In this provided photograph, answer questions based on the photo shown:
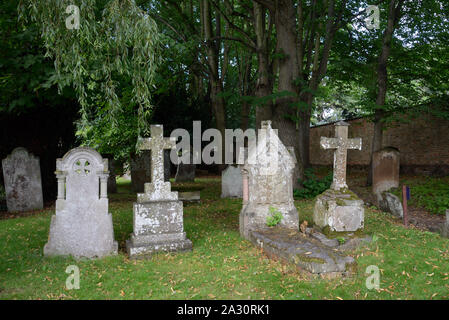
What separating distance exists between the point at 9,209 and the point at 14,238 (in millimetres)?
3546

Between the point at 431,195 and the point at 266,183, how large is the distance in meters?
7.65

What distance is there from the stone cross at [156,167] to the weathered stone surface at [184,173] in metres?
11.2

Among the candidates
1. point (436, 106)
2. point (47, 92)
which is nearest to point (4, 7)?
point (47, 92)

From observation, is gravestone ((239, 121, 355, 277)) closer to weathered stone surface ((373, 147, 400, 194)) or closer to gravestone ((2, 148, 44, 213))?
weathered stone surface ((373, 147, 400, 194))

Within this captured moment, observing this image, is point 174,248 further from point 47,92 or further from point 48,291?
point 47,92

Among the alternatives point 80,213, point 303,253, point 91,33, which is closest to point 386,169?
point 303,253

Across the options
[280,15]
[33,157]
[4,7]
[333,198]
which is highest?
Result: [280,15]

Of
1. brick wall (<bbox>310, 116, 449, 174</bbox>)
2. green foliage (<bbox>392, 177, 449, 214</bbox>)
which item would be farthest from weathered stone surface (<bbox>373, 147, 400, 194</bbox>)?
brick wall (<bbox>310, 116, 449, 174</bbox>)

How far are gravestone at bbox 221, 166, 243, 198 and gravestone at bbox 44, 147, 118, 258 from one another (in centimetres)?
633

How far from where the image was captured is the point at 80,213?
5355 millimetres

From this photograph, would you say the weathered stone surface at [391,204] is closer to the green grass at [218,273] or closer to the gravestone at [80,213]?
the green grass at [218,273]

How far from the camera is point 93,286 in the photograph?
4242 millimetres

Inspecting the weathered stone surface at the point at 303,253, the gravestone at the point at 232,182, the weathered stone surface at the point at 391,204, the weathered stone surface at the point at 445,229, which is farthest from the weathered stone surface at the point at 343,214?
the gravestone at the point at 232,182

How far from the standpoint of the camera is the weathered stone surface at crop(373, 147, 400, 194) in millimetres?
10641
